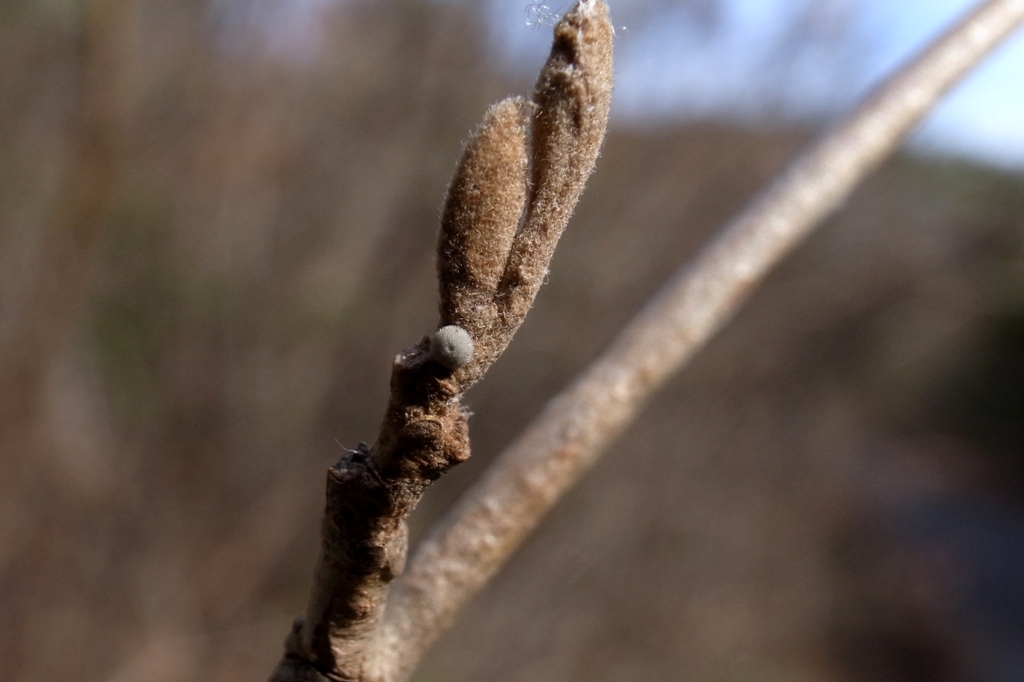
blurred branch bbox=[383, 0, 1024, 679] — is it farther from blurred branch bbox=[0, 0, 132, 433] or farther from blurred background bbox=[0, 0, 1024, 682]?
blurred branch bbox=[0, 0, 132, 433]

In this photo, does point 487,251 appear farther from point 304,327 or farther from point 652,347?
point 304,327

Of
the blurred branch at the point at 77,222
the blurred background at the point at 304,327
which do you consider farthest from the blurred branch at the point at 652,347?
the blurred branch at the point at 77,222

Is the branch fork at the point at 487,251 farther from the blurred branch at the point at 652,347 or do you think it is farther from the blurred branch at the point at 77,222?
the blurred branch at the point at 77,222

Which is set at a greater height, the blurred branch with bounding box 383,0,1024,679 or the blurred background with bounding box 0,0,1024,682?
the blurred background with bounding box 0,0,1024,682

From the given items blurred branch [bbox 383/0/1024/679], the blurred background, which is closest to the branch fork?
blurred branch [bbox 383/0/1024/679]

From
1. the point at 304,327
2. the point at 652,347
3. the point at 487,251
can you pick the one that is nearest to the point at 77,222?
the point at 304,327

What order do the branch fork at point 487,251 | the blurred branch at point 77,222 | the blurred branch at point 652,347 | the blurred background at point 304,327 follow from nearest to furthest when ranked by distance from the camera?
the branch fork at point 487,251 < the blurred branch at point 652,347 < the blurred branch at point 77,222 < the blurred background at point 304,327
